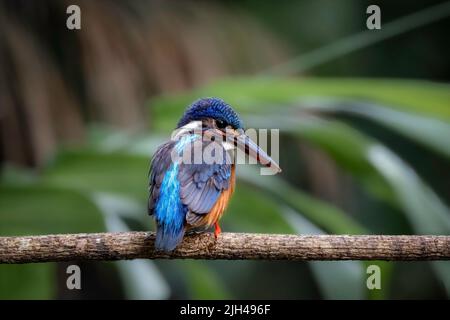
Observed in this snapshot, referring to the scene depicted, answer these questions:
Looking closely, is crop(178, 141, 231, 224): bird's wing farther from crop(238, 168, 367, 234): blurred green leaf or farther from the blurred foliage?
→ crop(238, 168, 367, 234): blurred green leaf

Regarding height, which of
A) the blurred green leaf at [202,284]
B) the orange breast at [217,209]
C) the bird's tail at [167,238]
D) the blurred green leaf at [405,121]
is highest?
the blurred green leaf at [405,121]

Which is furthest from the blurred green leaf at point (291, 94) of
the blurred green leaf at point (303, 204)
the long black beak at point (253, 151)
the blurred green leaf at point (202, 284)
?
the long black beak at point (253, 151)

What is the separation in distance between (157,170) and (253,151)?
40 centimetres

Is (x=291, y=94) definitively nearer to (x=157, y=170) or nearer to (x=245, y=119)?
(x=245, y=119)

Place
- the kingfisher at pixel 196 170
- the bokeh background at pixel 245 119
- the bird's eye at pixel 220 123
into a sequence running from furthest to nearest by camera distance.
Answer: the bokeh background at pixel 245 119
the bird's eye at pixel 220 123
the kingfisher at pixel 196 170

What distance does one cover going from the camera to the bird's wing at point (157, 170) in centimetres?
239

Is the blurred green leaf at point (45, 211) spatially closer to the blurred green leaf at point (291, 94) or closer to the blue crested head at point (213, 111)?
the blurred green leaf at point (291, 94)

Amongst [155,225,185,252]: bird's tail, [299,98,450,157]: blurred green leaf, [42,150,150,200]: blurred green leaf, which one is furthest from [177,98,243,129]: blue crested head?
[299,98,450,157]: blurred green leaf

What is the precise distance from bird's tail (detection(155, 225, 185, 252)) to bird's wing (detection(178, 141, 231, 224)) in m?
0.08

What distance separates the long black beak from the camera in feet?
8.68

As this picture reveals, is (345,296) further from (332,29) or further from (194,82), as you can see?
(332,29)

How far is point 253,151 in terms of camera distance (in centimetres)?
268

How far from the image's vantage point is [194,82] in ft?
14.9
